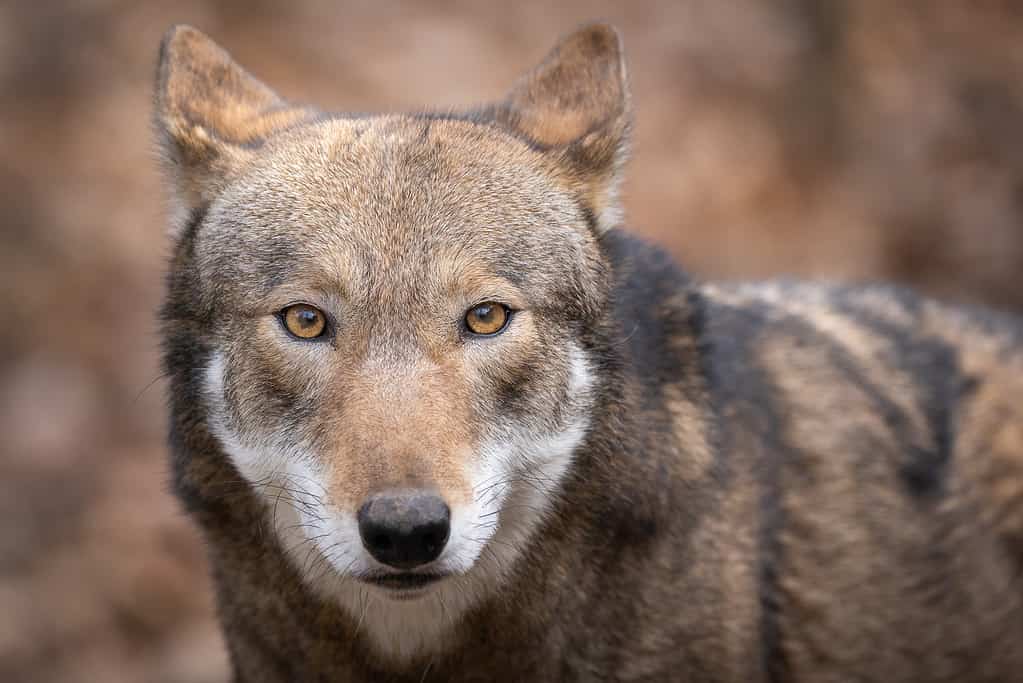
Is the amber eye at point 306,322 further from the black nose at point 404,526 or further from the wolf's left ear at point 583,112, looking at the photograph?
the wolf's left ear at point 583,112

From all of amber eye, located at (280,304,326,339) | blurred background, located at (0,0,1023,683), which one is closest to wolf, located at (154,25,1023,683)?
amber eye, located at (280,304,326,339)

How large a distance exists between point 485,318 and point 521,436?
1.28 feet

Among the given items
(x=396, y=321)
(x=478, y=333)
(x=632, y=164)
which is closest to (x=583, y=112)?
(x=478, y=333)

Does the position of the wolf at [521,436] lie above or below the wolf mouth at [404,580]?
above

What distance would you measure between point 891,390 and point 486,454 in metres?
2.20

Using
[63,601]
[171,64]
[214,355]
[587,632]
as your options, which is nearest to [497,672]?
[587,632]

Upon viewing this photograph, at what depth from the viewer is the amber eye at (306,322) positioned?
378 cm

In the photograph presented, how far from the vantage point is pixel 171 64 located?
4.48 metres

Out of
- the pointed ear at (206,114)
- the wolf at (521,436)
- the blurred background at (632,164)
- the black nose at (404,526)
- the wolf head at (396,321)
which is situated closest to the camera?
the black nose at (404,526)

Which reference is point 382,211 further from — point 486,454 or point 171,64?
point 171,64

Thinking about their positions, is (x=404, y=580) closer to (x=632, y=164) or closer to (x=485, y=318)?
(x=485, y=318)

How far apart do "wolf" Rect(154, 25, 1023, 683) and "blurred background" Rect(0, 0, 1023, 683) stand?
5766 millimetres

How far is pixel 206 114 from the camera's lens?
14.8 feet

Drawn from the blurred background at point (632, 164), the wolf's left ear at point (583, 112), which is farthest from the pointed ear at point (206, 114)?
the blurred background at point (632, 164)
